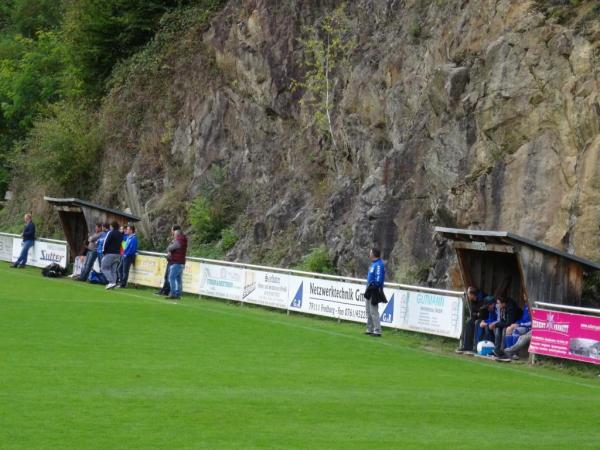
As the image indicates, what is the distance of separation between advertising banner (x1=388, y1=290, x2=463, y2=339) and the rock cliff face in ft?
8.60

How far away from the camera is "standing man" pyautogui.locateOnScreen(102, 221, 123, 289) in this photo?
3441cm

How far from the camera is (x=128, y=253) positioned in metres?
34.2

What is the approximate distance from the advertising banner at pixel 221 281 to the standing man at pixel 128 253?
120 inches

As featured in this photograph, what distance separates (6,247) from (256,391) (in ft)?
110

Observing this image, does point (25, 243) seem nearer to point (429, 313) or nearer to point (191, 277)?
point (191, 277)

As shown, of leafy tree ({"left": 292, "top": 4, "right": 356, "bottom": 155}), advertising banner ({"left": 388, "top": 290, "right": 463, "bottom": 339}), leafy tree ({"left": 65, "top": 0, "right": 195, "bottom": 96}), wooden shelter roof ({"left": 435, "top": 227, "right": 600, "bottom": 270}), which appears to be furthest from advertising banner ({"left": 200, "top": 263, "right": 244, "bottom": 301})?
leafy tree ({"left": 65, "top": 0, "right": 195, "bottom": 96})

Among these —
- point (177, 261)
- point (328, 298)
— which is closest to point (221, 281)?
point (177, 261)

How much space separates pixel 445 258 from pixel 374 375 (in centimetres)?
1069

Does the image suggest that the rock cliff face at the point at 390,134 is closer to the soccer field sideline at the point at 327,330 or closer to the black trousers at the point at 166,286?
the soccer field sideline at the point at 327,330

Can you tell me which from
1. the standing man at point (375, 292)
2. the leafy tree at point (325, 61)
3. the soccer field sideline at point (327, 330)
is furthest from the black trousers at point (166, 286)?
the standing man at point (375, 292)

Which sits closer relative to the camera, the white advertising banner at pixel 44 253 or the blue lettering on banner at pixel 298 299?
the blue lettering on banner at pixel 298 299

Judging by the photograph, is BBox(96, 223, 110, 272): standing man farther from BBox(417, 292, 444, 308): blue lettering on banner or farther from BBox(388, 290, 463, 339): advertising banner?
BBox(417, 292, 444, 308): blue lettering on banner

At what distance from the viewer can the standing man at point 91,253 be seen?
3538 cm

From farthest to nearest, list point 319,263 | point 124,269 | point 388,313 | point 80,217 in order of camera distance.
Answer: point 80,217 < point 124,269 < point 319,263 < point 388,313
